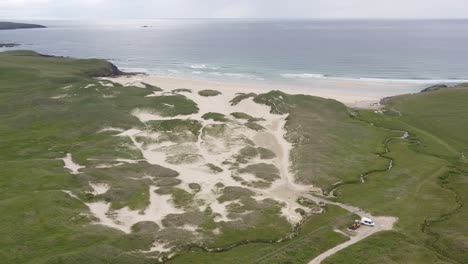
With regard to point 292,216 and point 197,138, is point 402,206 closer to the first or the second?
point 292,216

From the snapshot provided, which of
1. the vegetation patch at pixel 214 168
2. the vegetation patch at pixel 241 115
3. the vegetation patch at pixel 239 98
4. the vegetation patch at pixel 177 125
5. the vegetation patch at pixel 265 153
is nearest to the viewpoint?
the vegetation patch at pixel 214 168

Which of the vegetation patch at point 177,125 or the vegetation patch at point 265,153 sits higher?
the vegetation patch at point 177,125

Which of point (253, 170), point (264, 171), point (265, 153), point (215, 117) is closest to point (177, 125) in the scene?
point (215, 117)

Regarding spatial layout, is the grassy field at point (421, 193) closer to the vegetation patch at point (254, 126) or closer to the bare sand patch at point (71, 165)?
the vegetation patch at point (254, 126)

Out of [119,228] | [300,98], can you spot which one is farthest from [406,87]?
[119,228]

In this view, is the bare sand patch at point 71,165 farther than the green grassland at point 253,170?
Yes

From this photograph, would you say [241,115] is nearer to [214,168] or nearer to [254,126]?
[254,126]

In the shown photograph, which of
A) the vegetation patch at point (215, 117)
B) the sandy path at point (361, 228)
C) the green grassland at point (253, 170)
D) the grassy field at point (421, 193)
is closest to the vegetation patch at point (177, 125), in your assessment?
the green grassland at point (253, 170)
